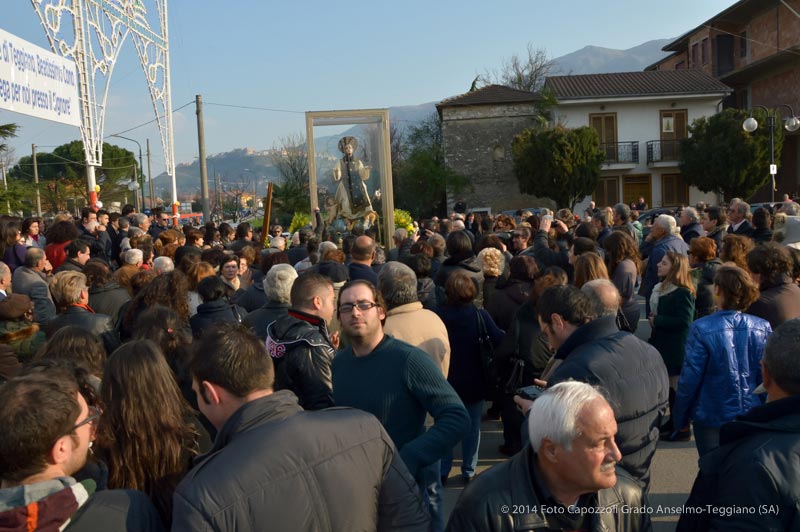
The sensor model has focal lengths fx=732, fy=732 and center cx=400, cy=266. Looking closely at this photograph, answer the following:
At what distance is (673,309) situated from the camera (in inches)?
240

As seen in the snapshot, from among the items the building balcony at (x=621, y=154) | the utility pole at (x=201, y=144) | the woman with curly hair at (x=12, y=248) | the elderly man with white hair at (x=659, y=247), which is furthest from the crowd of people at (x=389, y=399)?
the building balcony at (x=621, y=154)

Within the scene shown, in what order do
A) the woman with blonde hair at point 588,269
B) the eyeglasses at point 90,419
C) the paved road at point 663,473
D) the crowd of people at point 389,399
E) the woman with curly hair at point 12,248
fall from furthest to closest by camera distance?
the woman with curly hair at point 12,248 → the woman with blonde hair at point 588,269 → the paved road at point 663,473 → the eyeglasses at point 90,419 → the crowd of people at point 389,399

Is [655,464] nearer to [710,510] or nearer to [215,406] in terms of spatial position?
[710,510]

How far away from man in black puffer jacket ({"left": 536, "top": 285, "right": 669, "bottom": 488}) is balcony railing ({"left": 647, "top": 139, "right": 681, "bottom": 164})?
3736cm

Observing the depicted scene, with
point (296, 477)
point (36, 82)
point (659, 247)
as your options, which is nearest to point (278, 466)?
point (296, 477)

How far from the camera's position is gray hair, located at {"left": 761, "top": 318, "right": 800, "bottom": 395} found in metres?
2.80

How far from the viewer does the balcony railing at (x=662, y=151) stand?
38.3 m

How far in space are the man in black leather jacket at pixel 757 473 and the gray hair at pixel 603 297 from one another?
38.6 inches

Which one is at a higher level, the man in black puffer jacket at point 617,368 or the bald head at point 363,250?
the bald head at point 363,250

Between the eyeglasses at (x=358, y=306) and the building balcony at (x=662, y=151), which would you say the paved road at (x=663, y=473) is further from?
the building balcony at (x=662, y=151)

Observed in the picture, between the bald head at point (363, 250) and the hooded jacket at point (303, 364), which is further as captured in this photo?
the bald head at point (363, 250)

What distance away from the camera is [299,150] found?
32000mm

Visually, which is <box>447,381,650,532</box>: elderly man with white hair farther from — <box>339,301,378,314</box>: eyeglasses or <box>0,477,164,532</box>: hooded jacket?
<box>339,301,378,314</box>: eyeglasses

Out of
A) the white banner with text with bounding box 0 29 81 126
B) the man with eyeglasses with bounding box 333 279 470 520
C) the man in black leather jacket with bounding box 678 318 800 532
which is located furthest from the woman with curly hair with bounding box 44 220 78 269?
the man in black leather jacket with bounding box 678 318 800 532
